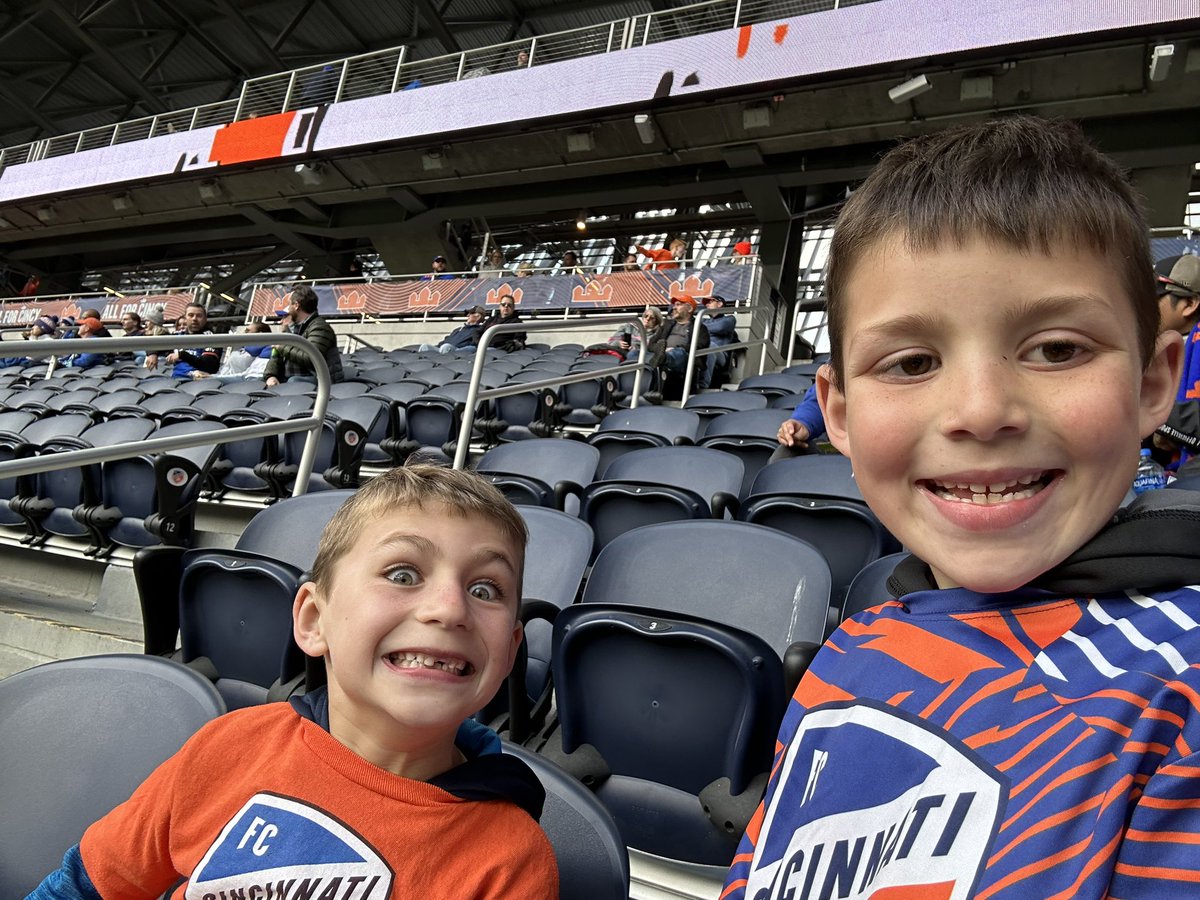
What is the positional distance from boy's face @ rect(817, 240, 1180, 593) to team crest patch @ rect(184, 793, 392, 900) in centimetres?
73

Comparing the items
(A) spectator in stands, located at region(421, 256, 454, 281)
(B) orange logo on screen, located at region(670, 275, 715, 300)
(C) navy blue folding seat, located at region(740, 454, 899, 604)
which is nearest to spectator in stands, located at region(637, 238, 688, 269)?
(B) orange logo on screen, located at region(670, 275, 715, 300)

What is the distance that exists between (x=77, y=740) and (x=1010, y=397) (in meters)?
1.44

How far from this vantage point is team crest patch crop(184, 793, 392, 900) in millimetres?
828

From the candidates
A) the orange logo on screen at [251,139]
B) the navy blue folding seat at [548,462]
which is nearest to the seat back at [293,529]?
the navy blue folding seat at [548,462]

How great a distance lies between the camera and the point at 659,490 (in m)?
2.59

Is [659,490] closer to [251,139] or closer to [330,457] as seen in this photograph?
[330,457]

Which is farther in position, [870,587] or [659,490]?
[659,490]

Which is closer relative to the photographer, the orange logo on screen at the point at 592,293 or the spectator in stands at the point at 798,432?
the spectator in stands at the point at 798,432

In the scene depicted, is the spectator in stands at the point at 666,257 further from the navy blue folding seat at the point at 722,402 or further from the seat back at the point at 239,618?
the seat back at the point at 239,618

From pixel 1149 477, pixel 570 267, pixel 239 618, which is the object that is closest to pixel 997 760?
pixel 1149 477

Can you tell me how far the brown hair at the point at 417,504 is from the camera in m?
1.01

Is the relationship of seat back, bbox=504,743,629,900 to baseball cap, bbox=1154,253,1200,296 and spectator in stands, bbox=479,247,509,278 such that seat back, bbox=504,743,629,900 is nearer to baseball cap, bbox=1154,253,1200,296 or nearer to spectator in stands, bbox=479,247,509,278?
baseball cap, bbox=1154,253,1200,296

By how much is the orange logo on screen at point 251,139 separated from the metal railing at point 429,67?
690mm

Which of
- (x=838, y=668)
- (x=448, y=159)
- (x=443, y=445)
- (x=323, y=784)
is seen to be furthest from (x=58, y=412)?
(x=448, y=159)
